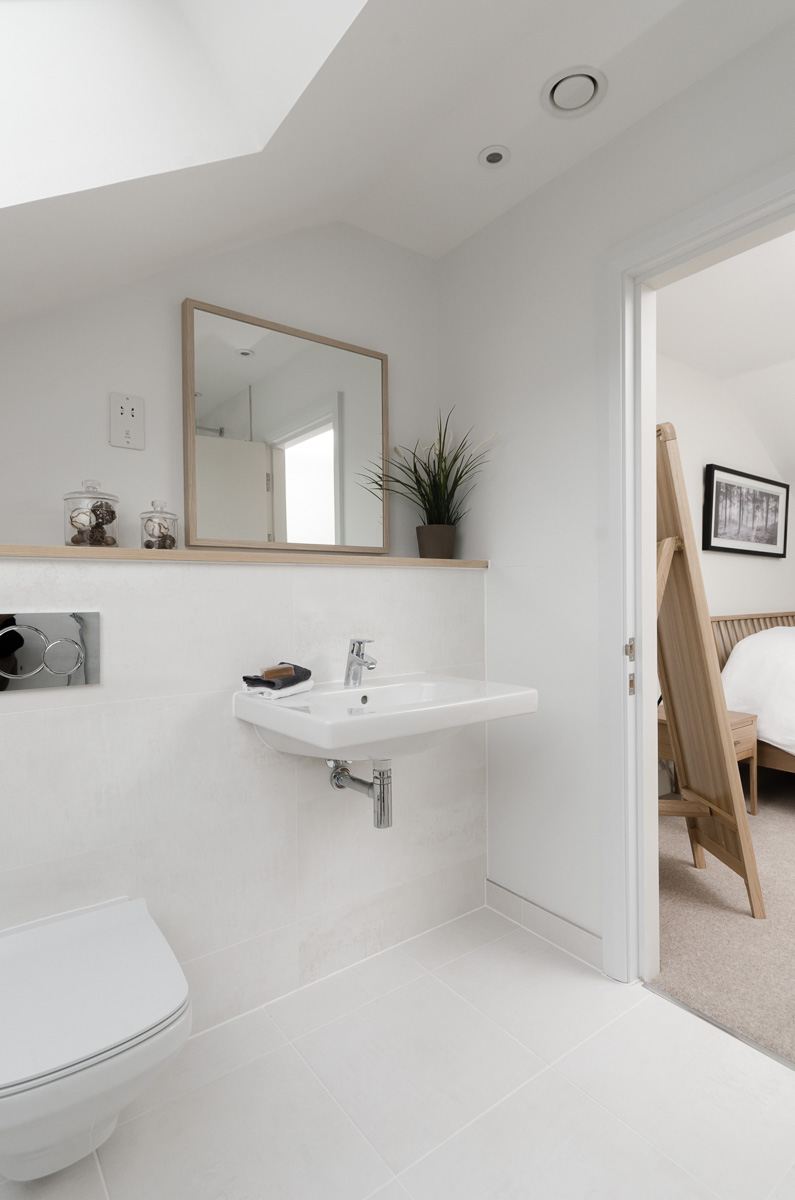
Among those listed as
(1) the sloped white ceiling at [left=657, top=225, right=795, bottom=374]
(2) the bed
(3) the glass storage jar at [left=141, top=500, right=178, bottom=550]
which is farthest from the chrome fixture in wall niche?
(2) the bed

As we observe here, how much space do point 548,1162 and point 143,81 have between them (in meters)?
2.33

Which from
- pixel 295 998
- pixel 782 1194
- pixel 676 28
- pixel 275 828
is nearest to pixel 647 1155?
pixel 782 1194

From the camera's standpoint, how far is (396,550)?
226 centimetres

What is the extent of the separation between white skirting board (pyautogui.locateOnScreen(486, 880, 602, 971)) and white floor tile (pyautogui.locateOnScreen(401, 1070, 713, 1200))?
20.1 inches

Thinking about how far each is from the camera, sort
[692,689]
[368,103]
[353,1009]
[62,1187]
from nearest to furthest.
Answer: [62,1187] → [368,103] → [353,1009] → [692,689]

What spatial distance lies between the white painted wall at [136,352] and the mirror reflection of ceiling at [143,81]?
426 mm

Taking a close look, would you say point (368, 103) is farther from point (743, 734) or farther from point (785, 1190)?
point (743, 734)

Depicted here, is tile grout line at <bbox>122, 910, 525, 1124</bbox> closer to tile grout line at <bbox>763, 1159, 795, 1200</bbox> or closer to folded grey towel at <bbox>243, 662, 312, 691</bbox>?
tile grout line at <bbox>763, 1159, 795, 1200</bbox>

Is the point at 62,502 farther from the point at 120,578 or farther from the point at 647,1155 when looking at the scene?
the point at 647,1155

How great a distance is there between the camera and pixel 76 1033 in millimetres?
946

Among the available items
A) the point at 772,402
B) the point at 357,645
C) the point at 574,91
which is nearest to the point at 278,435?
the point at 357,645

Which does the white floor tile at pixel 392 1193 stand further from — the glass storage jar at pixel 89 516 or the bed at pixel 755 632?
the bed at pixel 755 632

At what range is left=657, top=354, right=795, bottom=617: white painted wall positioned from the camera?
3.35 meters

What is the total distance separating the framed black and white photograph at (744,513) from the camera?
139 inches
